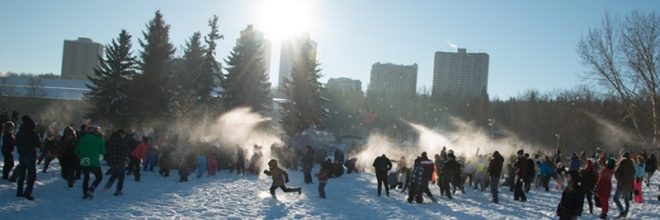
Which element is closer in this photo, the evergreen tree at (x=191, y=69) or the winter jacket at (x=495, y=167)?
the winter jacket at (x=495, y=167)

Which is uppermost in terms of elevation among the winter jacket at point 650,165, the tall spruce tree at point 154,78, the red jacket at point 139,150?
the tall spruce tree at point 154,78

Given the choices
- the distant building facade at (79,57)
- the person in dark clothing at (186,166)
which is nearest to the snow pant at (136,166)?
the person in dark clothing at (186,166)

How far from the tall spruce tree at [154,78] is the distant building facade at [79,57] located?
327 ft

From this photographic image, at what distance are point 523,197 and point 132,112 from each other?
931 inches

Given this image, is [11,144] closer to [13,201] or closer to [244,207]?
[13,201]

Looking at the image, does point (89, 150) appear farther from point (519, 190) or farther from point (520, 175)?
point (519, 190)

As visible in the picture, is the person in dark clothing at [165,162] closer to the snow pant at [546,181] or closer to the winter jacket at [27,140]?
the winter jacket at [27,140]

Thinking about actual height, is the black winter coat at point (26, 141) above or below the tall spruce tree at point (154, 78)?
below

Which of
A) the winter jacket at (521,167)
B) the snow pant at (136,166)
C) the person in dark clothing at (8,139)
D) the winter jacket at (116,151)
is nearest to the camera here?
the person in dark clothing at (8,139)

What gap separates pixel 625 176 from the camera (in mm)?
13297

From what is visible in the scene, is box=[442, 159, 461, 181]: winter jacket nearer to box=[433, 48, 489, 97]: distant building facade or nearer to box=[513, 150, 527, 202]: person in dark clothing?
box=[513, 150, 527, 202]: person in dark clothing

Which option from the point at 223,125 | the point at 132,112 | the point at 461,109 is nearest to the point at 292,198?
the point at 132,112

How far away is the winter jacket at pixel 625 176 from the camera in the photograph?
13.1 m

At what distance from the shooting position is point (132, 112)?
103 feet
